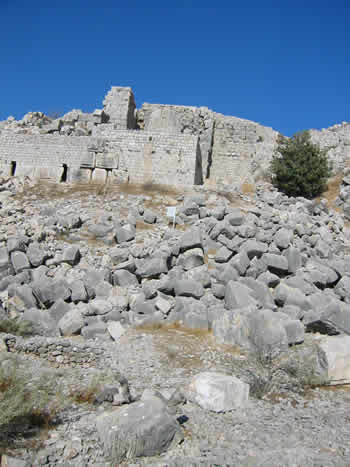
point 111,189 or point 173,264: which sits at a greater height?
point 111,189

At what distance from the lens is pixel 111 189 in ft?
49.3

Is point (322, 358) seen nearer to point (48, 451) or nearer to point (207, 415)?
point (207, 415)

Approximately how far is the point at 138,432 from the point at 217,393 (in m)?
1.53

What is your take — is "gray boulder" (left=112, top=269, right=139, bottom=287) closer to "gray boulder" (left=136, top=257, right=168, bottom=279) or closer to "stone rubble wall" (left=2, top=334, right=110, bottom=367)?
"gray boulder" (left=136, top=257, right=168, bottom=279)

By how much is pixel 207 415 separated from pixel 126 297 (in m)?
4.27

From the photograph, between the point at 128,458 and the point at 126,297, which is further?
the point at 126,297

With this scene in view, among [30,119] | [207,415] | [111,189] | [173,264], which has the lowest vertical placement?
[207,415]

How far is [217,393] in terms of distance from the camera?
16.5ft

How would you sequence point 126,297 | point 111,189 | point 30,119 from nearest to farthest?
point 126,297, point 111,189, point 30,119

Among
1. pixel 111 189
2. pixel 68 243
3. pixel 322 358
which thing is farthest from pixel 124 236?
pixel 322 358

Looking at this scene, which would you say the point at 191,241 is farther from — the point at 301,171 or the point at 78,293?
the point at 301,171

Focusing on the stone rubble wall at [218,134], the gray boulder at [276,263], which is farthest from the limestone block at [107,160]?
the gray boulder at [276,263]

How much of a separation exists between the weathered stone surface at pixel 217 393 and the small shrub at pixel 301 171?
43.7ft

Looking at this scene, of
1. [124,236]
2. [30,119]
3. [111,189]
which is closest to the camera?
[124,236]
